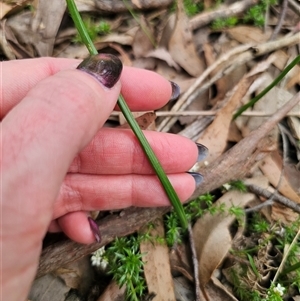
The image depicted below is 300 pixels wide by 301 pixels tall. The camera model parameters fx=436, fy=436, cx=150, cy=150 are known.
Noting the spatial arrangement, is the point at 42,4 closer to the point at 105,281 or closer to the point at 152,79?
the point at 152,79

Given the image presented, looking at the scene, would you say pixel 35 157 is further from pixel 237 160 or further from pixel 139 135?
pixel 237 160

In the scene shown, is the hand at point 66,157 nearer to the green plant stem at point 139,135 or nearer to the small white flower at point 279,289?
the green plant stem at point 139,135

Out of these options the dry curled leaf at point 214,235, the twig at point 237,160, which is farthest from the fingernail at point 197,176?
the dry curled leaf at point 214,235

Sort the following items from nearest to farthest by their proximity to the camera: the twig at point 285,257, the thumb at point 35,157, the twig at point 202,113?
the thumb at point 35,157 → the twig at point 285,257 → the twig at point 202,113

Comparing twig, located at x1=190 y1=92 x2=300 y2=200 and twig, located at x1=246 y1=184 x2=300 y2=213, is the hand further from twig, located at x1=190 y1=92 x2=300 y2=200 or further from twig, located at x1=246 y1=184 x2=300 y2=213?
twig, located at x1=246 y1=184 x2=300 y2=213

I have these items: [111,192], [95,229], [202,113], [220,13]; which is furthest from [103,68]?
[220,13]

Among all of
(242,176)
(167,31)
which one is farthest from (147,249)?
(167,31)
